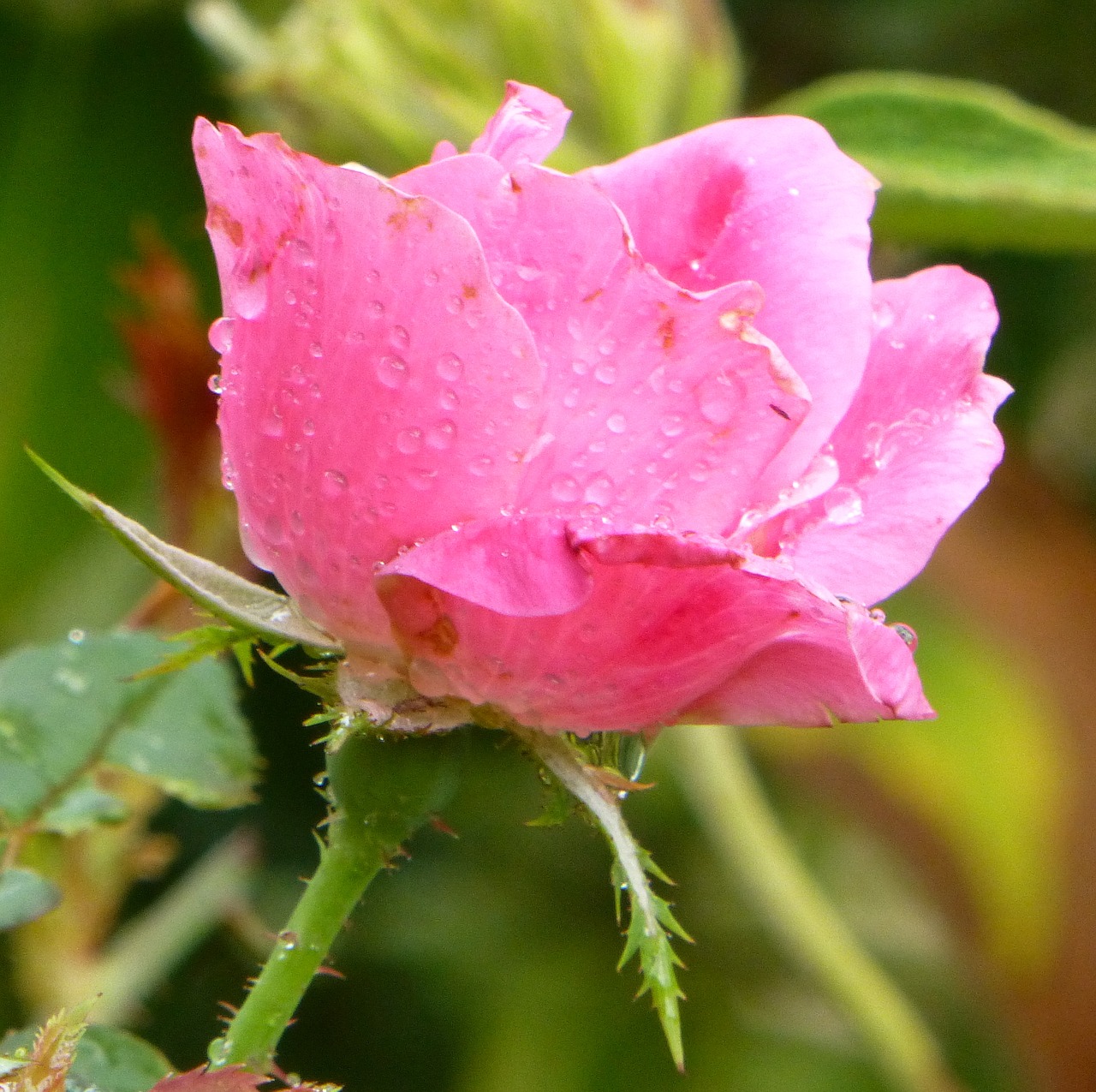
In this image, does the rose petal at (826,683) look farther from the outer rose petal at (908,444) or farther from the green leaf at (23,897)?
the green leaf at (23,897)

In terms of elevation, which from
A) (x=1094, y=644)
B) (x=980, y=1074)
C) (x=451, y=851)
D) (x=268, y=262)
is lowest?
(x=980, y=1074)

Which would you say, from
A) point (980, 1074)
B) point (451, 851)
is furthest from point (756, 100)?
point (980, 1074)

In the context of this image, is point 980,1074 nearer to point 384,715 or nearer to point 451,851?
point 451,851

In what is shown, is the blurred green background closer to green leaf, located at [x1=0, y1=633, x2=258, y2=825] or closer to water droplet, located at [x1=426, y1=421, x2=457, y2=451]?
green leaf, located at [x1=0, y1=633, x2=258, y2=825]

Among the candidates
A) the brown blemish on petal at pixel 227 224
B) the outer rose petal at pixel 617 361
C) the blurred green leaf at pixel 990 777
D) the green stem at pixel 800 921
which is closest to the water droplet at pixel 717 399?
the outer rose petal at pixel 617 361

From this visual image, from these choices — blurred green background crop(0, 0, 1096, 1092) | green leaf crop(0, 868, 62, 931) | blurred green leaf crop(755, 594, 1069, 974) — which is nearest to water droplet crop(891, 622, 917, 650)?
green leaf crop(0, 868, 62, 931)

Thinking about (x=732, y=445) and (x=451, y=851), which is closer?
(x=732, y=445)

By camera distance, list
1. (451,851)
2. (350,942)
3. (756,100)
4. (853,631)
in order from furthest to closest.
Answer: (756,100) → (451,851) → (350,942) → (853,631)

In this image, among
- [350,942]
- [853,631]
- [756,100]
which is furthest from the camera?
[756,100]
